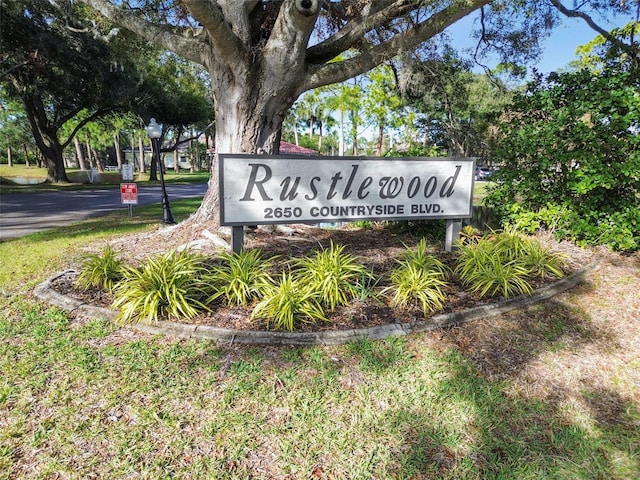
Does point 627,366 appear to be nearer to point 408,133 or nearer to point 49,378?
point 49,378

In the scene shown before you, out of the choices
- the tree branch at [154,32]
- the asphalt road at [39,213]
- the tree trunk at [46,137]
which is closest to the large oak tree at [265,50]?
the tree branch at [154,32]

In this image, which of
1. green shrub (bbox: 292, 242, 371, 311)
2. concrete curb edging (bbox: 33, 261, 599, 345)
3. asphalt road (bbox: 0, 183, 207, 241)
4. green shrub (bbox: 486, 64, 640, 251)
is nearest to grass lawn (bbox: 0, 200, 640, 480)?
concrete curb edging (bbox: 33, 261, 599, 345)

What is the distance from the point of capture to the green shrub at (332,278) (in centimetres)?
341

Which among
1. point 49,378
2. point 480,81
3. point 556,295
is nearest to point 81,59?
point 49,378

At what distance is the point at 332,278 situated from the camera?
350 centimetres

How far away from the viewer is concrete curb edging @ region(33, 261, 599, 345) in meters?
2.94

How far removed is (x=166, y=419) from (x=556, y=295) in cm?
370

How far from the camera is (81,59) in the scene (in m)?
16.5

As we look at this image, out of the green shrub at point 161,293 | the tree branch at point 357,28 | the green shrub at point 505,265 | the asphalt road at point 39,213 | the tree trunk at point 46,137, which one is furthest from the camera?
the tree trunk at point 46,137

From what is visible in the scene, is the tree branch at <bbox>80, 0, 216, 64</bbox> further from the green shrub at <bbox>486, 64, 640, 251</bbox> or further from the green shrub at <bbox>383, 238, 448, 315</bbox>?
the green shrub at <bbox>486, 64, 640, 251</bbox>

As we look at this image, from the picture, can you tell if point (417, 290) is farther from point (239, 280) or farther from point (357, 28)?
point (357, 28)

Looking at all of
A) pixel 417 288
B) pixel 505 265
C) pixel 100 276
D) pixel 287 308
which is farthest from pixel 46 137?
pixel 505 265

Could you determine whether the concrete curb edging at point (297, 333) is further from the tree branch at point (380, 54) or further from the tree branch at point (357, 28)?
the tree branch at point (357, 28)

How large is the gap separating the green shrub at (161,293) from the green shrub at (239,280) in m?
0.13
